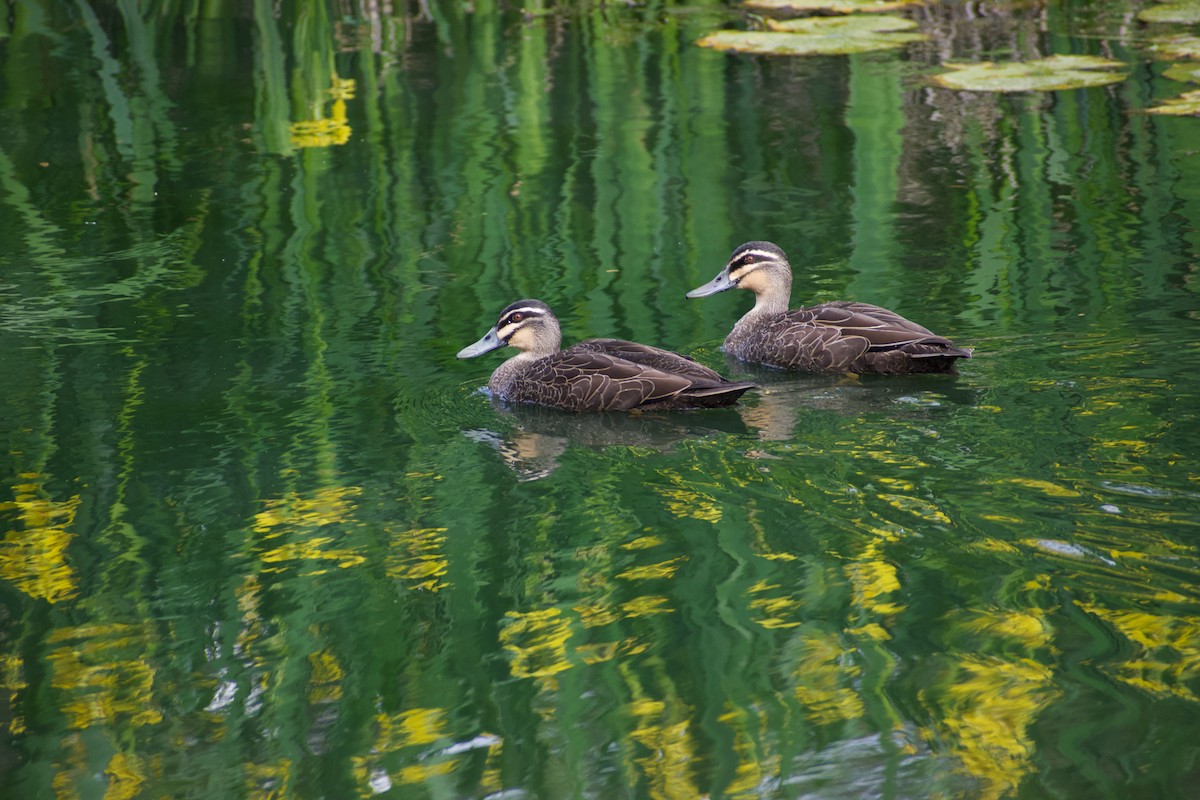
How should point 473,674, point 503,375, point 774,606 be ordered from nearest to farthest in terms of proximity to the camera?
point 473,674, point 774,606, point 503,375

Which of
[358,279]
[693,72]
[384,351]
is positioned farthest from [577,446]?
[693,72]

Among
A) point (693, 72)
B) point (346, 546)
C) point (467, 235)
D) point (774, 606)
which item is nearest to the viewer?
point (774, 606)

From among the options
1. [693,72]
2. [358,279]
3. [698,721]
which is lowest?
[698,721]

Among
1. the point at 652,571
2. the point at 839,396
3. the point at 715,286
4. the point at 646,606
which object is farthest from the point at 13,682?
the point at 715,286

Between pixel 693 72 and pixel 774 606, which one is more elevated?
pixel 693 72

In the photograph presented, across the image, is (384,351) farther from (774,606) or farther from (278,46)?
(278,46)

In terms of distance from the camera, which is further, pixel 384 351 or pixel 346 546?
pixel 384 351

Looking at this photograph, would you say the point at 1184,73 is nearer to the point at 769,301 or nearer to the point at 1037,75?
the point at 1037,75

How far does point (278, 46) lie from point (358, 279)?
756 centimetres

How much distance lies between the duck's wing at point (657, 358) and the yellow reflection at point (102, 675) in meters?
3.40

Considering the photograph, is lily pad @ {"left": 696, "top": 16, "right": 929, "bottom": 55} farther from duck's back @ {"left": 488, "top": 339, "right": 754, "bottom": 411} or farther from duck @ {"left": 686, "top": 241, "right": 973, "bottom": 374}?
duck's back @ {"left": 488, "top": 339, "right": 754, "bottom": 411}

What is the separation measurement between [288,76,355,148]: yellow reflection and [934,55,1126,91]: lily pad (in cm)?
583

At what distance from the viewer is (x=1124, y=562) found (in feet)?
19.4

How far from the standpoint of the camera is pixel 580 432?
27.2ft
